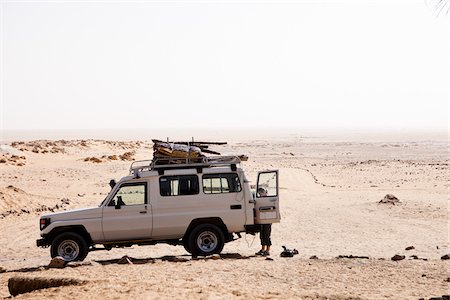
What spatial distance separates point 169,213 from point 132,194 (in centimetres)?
100

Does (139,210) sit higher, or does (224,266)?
(139,210)

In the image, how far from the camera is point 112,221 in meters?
14.6

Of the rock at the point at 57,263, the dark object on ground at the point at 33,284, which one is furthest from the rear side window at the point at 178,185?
the dark object on ground at the point at 33,284

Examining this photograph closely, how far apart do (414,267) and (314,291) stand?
12.7 feet

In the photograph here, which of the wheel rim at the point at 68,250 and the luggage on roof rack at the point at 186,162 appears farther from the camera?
the luggage on roof rack at the point at 186,162

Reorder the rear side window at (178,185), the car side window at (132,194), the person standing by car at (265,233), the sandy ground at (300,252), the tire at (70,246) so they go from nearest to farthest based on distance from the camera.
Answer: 1. the sandy ground at (300,252)
2. the tire at (70,246)
3. the car side window at (132,194)
4. the rear side window at (178,185)
5. the person standing by car at (265,233)

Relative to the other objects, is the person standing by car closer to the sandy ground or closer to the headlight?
the sandy ground

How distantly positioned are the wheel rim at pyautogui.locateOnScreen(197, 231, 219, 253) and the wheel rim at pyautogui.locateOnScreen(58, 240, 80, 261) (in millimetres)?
2895

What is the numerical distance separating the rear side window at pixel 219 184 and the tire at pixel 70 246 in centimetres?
317

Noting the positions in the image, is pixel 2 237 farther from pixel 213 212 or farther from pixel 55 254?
pixel 213 212

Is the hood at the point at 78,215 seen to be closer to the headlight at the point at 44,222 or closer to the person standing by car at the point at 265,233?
the headlight at the point at 44,222

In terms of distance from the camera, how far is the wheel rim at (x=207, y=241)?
587 inches

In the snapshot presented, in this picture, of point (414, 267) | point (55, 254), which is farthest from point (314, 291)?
point (55, 254)

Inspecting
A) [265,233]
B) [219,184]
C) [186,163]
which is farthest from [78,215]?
[265,233]
